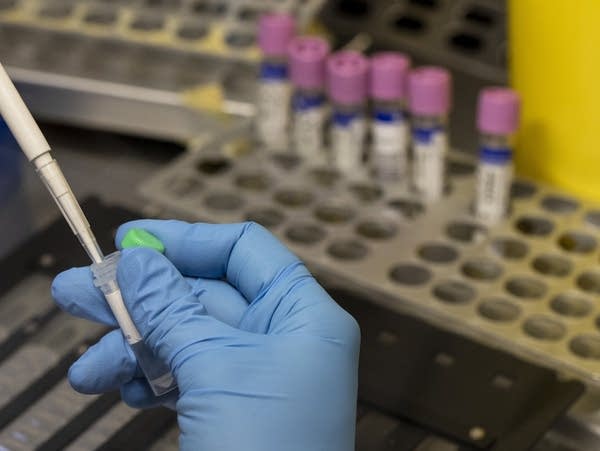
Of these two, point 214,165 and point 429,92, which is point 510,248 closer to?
point 429,92

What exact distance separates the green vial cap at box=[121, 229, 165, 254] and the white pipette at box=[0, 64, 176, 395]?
0.01 m

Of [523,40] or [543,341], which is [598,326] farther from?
[523,40]

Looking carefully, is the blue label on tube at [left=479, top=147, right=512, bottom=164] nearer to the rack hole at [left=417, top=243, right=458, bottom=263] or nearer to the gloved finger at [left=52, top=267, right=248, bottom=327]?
the rack hole at [left=417, top=243, right=458, bottom=263]

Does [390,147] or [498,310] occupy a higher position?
[390,147]

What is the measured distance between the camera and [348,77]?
4.29 ft

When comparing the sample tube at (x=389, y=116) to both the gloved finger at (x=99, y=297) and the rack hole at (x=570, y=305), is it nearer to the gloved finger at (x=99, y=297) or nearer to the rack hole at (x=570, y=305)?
the rack hole at (x=570, y=305)

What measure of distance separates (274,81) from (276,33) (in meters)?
0.06

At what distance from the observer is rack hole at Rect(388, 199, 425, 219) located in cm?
133

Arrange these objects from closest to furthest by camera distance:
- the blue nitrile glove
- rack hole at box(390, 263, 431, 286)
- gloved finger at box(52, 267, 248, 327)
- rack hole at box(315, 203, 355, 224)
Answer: the blue nitrile glove
gloved finger at box(52, 267, 248, 327)
rack hole at box(390, 263, 431, 286)
rack hole at box(315, 203, 355, 224)

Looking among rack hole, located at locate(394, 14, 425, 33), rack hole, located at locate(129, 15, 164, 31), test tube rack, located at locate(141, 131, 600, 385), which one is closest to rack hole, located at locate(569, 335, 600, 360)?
test tube rack, located at locate(141, 131, 600, 385)

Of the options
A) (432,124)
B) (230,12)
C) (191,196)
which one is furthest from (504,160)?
(230,12)

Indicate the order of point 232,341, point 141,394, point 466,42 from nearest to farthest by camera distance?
point 232,341
point 141,394
point 466,42

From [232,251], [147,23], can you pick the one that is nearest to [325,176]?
[147,23]

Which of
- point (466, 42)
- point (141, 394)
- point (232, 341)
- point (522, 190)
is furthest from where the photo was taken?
point (466, 42)
